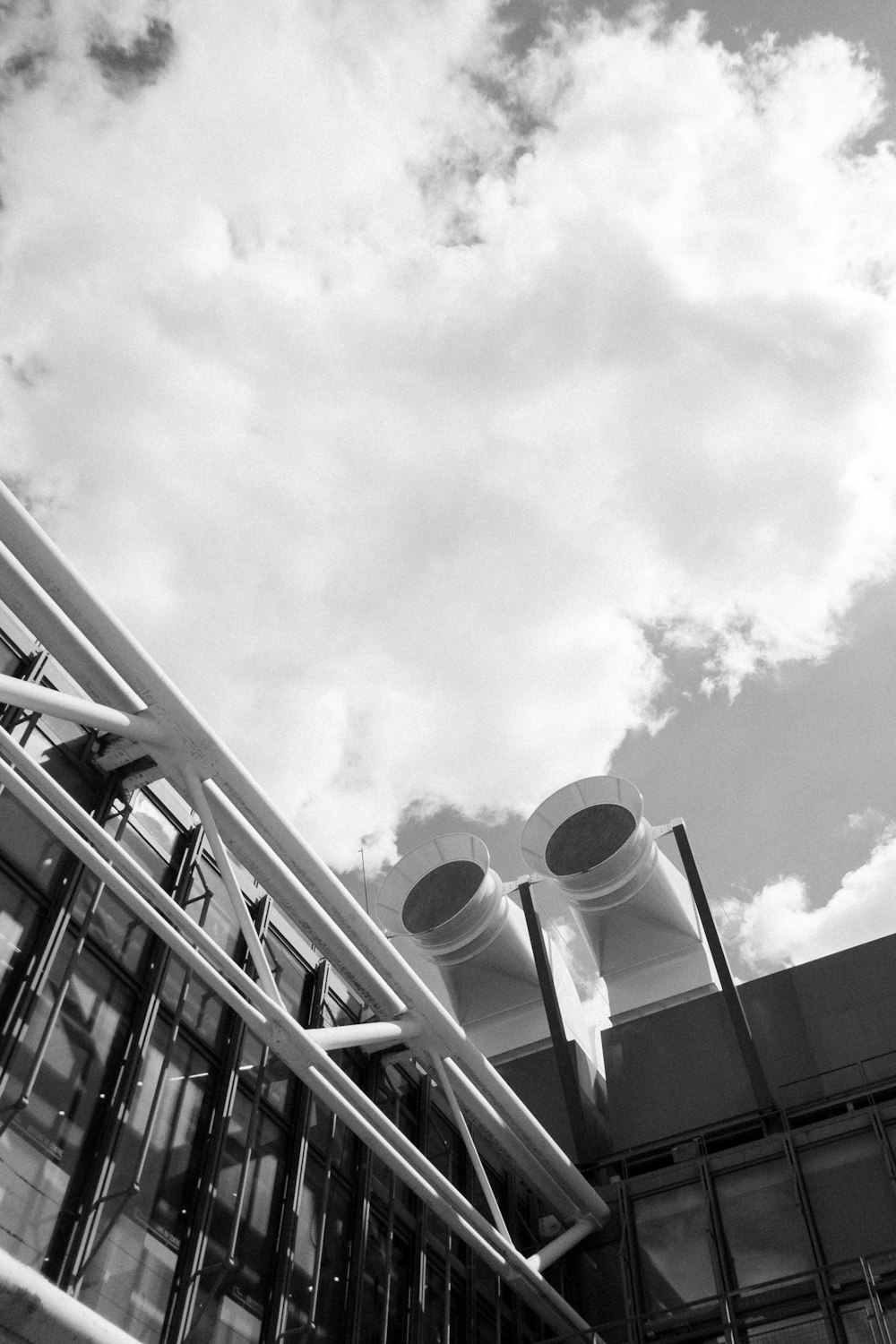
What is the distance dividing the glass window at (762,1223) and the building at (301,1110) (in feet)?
0.13

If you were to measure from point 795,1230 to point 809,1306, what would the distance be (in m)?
1.21

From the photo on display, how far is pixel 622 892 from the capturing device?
2162 centimetres

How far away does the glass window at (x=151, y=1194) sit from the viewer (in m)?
9.77

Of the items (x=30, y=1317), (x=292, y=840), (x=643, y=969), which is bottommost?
(x=30, y=1317)

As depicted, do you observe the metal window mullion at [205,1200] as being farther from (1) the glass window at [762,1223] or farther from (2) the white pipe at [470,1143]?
(1) the glass window at [762,1223]

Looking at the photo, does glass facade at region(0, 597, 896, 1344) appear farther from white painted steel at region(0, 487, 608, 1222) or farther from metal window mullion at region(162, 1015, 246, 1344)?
white painted steel at region(0, 487, 608, 1222)

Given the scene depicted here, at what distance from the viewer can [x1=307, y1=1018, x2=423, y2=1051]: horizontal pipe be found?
39.7ft

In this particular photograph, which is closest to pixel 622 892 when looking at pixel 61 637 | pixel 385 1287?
pixel 385 1287

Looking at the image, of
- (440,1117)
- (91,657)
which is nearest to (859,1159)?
(440,1117)

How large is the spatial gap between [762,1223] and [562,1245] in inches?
112

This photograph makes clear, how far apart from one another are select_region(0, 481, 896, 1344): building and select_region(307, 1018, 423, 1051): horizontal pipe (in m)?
0.04

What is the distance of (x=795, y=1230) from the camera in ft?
51.9

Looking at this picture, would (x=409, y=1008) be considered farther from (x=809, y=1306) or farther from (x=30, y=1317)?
(x=30, y=1317)

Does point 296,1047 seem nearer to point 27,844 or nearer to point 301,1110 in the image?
point 301,1110
